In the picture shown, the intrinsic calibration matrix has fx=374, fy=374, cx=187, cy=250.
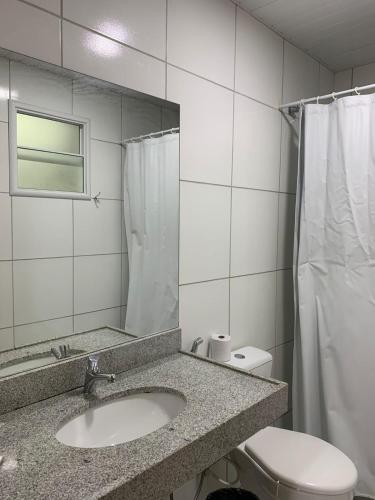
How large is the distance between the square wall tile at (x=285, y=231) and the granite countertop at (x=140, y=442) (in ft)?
3.08

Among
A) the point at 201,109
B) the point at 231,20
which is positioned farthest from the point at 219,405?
the point at 231,20

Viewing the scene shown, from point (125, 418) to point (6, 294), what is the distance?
20.9 inches

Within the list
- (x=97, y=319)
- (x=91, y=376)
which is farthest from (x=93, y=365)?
(x=97, y=319)

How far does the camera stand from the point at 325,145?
5.99 feet

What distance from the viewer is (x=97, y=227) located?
50.8 inches

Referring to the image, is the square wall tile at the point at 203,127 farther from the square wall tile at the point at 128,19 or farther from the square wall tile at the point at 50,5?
the square wall tile at the point at 50,5

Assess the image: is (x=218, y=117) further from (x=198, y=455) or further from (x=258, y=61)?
(x=198, y=455)

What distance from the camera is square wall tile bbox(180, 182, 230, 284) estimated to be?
60.9 inches

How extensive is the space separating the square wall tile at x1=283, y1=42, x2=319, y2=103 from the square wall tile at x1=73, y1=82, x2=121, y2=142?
107 centimetres

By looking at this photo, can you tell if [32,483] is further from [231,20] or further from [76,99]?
[231,20]

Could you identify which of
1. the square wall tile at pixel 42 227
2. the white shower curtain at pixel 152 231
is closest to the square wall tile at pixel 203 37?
the white shower curtain at pixel 152 231

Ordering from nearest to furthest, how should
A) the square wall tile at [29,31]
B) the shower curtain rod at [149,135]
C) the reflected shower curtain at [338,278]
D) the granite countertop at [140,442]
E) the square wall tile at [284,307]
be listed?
the granite countertop at [140,442], the square wall tile at [29,31], the shower curtain rod at [149,135], the reflected shower curtain at [338,278], the square wall tile at [284,307]

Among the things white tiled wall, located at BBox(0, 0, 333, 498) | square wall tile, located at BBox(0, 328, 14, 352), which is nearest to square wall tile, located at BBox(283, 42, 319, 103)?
white tiled wall, located at BBox(0, 0, 333, 498)

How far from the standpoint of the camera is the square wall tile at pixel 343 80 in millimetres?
2295
